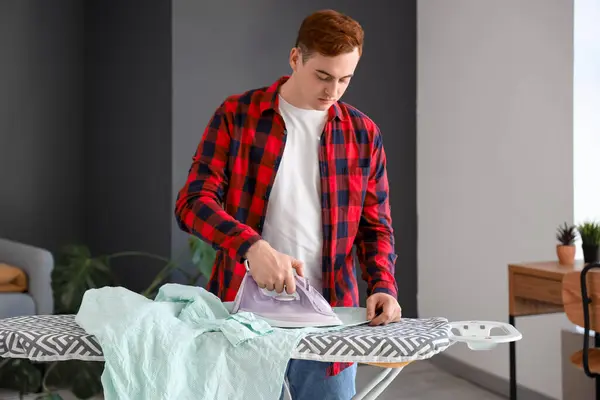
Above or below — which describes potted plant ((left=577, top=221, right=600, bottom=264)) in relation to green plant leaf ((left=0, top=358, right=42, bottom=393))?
above

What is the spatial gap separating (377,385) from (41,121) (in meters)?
3.33

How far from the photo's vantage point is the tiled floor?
363cm

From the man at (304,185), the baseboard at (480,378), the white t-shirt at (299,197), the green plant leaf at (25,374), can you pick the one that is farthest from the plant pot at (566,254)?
the green plant leaf at (25,374)

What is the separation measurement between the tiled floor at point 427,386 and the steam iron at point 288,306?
2.29 m

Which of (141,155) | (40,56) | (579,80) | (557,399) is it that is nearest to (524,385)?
(557,399)

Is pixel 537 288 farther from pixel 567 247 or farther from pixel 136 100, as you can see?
pixel 136 100

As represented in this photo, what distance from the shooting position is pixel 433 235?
4.30 meters

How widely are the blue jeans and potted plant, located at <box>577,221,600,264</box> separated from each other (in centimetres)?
168

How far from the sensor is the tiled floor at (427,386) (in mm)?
3631

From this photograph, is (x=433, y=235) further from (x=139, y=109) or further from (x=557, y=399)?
(x=139, y=109)

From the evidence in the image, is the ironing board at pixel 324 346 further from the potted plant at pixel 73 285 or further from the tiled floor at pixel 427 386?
the tiled floor at pixel 427 386

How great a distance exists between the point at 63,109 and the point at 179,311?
3.20 meters

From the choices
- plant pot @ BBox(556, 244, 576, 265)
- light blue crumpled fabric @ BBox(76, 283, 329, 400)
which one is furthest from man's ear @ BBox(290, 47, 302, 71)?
plant pot @ BBox(556, 244, 576, 265)

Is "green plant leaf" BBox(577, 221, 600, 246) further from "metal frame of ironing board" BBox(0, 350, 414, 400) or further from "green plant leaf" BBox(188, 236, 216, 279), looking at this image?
"metal frame of ironing board" BBox(0, 350, 414, 400)
